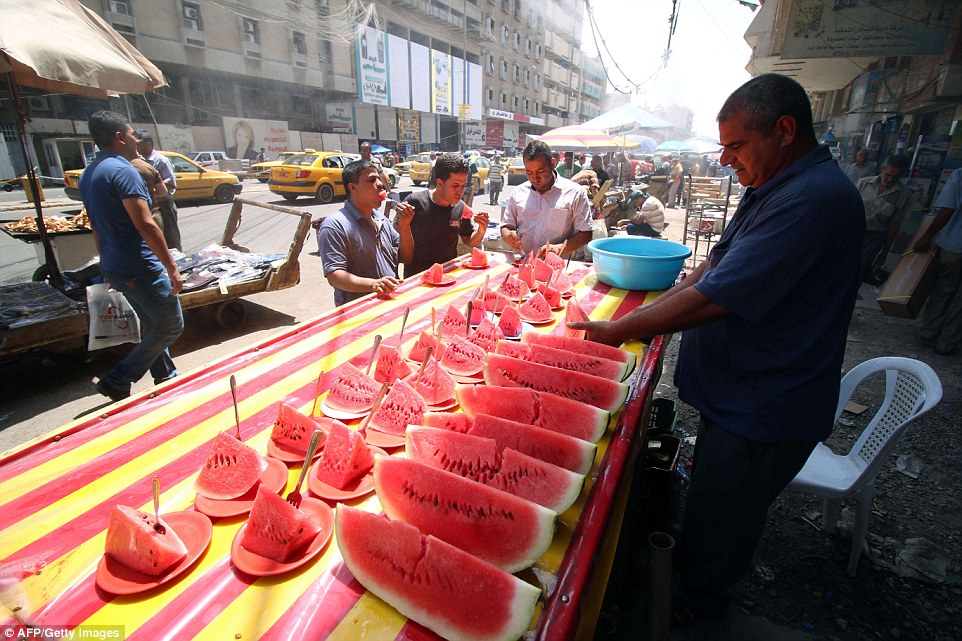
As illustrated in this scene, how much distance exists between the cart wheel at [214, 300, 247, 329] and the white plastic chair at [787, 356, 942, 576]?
6395 millimetres

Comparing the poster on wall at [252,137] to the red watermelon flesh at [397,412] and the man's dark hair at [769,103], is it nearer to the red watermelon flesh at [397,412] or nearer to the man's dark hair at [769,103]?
the red watermelon flesh at [397,412]

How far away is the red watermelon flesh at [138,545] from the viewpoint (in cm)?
112

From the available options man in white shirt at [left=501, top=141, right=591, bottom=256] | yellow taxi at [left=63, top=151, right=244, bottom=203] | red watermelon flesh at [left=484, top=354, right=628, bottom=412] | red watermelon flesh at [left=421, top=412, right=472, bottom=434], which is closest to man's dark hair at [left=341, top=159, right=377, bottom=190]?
man in white shirt at [left=501, top=141, right=591, bottom=256]

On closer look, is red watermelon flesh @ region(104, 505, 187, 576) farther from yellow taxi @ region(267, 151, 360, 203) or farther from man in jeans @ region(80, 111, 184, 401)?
yellow taxi @ region(267, 151, 360, 203)

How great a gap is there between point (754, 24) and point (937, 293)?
663 cm

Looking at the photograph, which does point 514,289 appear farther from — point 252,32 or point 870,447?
point 252,32

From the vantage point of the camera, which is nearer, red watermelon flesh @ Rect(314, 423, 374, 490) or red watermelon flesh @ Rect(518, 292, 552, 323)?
red watermelon flesh @ Rect(314, 423, 374, 490)

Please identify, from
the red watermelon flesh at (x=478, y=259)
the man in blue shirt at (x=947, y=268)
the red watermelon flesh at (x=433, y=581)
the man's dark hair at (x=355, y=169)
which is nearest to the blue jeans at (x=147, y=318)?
the man's dark hair at (x=355, y=169)

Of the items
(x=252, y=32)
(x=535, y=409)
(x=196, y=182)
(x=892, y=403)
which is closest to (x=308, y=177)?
(x=196, y=182)

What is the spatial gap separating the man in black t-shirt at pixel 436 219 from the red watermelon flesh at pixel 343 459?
9.34 ft

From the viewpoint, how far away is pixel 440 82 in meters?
43.6

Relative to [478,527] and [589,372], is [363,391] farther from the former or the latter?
[589,372]

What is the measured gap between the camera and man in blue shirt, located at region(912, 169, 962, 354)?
517 cm

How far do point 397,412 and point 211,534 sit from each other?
2.26ft
